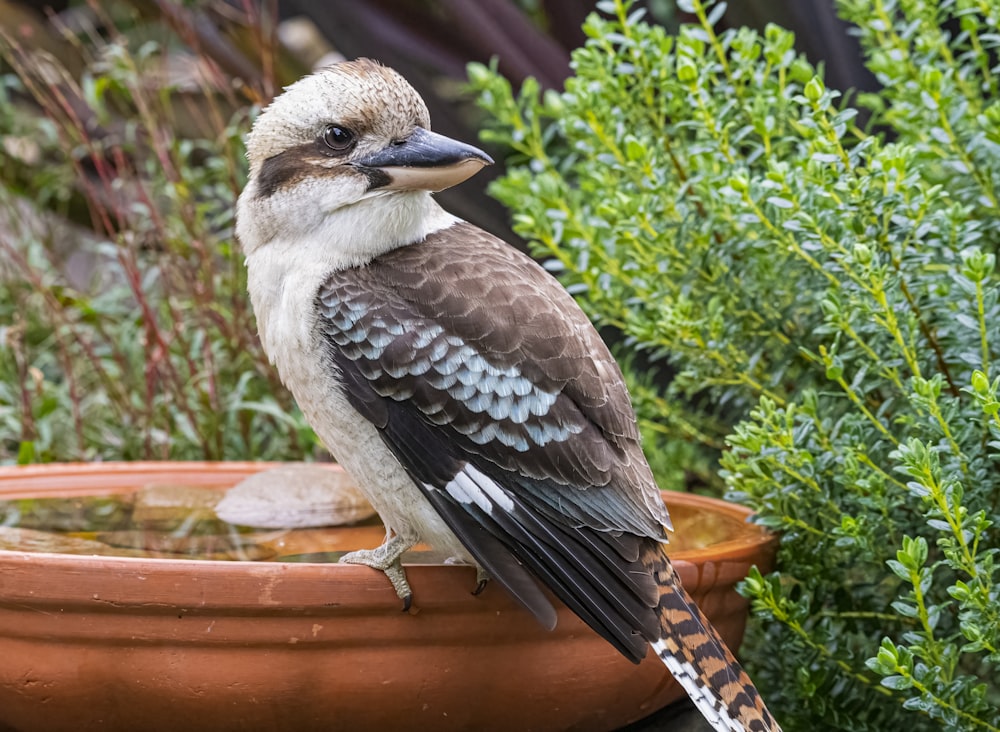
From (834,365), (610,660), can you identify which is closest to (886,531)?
(834,365)

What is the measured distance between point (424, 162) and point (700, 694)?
819 mm

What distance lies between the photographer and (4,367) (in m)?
3.08

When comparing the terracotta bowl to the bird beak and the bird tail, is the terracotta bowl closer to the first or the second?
the bird tail

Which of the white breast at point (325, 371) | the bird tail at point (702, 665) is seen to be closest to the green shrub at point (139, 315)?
the white breast at point (325, 371)

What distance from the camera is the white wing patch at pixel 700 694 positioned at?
1.44 meters

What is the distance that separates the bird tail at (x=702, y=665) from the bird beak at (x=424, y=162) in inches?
23.2

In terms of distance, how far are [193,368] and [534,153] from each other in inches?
39.7

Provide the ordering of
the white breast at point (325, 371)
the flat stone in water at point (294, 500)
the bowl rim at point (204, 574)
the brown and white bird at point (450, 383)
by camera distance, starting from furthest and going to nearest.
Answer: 1. the flat stone in water at point (294, 500)
2. the white breast at point (325, 371)
3. the brown and white bird at point (450, 383)
4. the bowl rim at point (204, 574)

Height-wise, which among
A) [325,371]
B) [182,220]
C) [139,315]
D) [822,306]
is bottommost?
[139,315]

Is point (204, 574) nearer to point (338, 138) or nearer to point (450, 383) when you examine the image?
point (450, 383)

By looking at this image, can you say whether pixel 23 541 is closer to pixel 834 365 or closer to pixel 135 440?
pixel 135 440

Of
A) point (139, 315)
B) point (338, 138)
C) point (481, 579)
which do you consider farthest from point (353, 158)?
point (139, 315)

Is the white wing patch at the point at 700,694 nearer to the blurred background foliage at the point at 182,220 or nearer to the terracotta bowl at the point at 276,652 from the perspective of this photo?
the terracotta bowl at the point at 276,652

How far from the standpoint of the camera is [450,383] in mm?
1577
